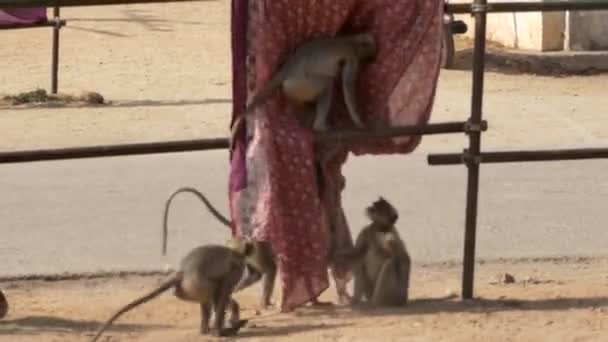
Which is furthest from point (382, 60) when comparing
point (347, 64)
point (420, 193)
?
point (420, 193)

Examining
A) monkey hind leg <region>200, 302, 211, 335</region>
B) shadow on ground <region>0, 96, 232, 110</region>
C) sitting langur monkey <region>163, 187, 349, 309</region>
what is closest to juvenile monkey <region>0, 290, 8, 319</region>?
sitting langur monkey <region>163, 187, 349, 309</region>

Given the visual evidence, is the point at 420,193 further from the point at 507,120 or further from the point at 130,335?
the point at 130,335

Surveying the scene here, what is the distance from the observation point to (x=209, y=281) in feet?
22.2

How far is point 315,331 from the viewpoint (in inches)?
277

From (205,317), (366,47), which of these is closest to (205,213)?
(366,47)

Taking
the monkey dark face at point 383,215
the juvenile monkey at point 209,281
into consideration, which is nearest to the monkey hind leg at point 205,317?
the juvenile monkey at point 209,281

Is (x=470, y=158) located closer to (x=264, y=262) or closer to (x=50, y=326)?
(x=264, y=262)

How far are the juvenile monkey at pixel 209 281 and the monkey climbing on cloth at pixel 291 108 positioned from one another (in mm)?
468

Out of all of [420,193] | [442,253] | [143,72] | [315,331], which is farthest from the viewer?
[143,72]

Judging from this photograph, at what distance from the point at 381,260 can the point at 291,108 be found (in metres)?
0.71

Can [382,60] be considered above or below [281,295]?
above

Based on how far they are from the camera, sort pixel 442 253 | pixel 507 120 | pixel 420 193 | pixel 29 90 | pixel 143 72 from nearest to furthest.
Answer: pixel 442 253 < pixel 420 193 < pixel 507 120 < pixel 29 90 < pixel 143 72

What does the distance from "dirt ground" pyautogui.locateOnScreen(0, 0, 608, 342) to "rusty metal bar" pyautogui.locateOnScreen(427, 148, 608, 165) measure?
612 mm

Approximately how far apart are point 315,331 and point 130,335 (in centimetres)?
71
